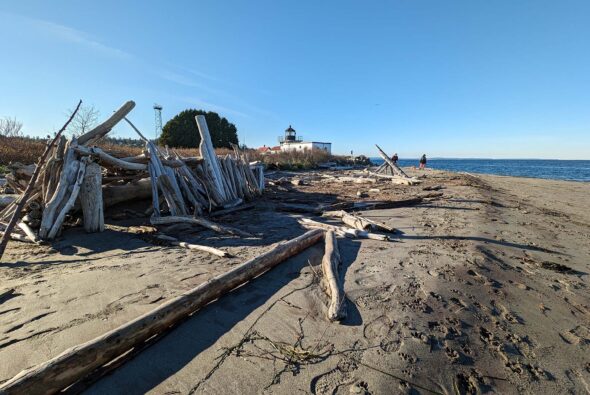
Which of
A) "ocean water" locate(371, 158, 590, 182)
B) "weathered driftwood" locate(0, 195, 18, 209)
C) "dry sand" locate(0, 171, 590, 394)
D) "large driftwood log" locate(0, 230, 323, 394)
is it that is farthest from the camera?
"ocean water" locate(371, 158, 590, 182)

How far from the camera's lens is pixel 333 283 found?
12.1 feet

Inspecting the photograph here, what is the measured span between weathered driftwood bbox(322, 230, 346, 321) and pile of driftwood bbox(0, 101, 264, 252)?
7.52ft

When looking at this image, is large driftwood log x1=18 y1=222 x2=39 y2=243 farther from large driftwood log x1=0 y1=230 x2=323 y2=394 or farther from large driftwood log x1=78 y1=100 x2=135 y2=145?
large driftwood log x1=0 y1=230 x2=323 y2=394

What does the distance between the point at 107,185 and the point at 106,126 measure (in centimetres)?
151

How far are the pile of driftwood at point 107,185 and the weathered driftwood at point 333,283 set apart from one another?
229 cm

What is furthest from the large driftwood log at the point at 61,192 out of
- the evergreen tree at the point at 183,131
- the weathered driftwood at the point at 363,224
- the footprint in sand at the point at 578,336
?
the evergreen tree at the point at 183,131

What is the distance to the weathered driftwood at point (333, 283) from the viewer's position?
305 centimetres

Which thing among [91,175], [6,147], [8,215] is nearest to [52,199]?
[91,175]

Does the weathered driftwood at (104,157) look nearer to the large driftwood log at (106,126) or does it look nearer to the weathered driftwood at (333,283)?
the large driftwood log at (106,126)

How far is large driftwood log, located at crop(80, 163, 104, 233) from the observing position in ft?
19.0

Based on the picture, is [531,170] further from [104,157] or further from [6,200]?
[6,200]

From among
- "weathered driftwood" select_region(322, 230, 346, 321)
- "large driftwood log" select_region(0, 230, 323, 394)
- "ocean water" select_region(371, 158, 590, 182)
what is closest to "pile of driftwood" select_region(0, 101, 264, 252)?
"weathered driftwood" select_region(322, 230, 346, 321)

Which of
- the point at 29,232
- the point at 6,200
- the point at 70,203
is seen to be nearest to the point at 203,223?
the point at 70,203

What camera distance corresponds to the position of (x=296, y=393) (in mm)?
2105
